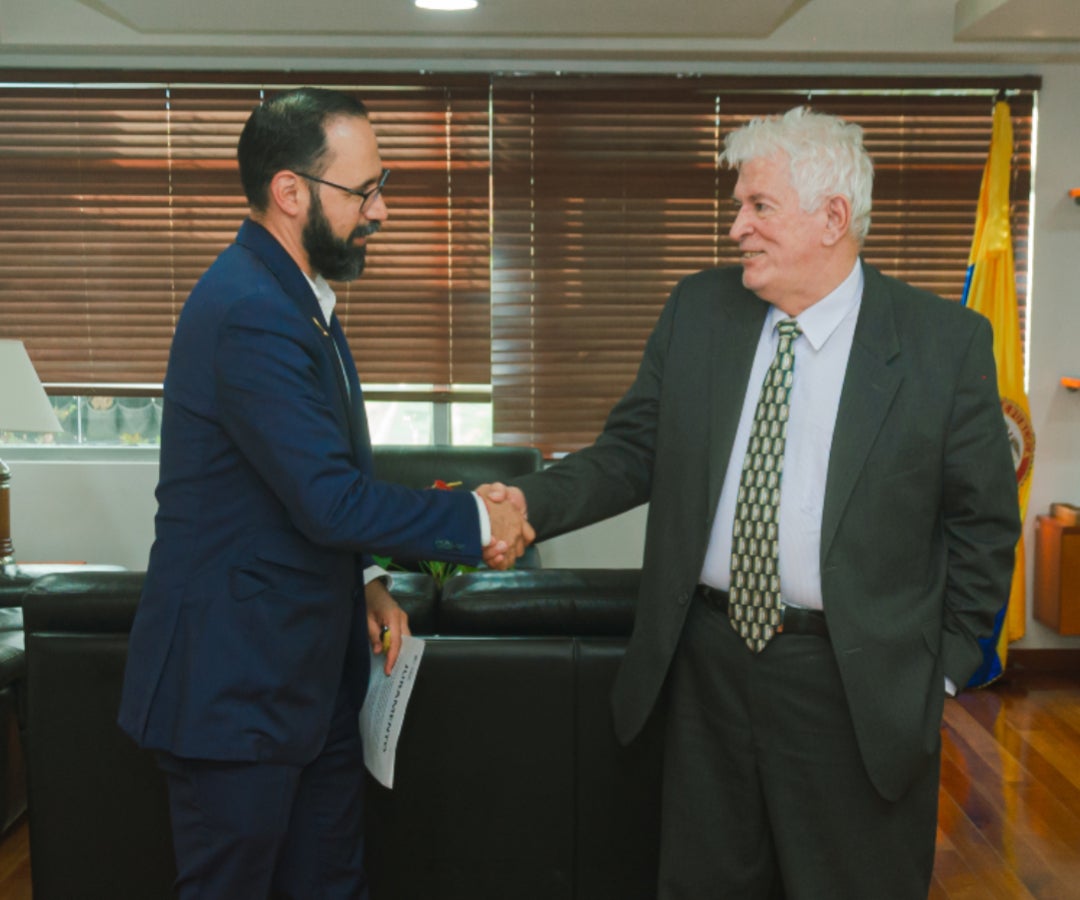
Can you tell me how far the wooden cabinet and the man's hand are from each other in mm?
3340

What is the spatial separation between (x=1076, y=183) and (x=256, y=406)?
4.16 meters

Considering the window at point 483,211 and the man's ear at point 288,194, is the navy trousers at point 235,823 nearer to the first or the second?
the man's ear at point 288,194

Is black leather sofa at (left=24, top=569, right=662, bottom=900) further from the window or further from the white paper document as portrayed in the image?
the window

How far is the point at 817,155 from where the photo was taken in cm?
169

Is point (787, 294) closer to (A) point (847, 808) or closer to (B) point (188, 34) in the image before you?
(A) point (847, 808)

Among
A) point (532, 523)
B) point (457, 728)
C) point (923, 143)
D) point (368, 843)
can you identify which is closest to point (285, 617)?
point (532, 523)

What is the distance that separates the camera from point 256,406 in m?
1.50

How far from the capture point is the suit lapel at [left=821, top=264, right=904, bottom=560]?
159 centimetres

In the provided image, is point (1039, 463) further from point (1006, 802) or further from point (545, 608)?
point (545, 608)

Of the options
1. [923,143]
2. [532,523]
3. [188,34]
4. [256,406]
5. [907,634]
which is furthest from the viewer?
[923,143]

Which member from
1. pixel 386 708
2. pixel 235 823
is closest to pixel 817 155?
pixel 386 708

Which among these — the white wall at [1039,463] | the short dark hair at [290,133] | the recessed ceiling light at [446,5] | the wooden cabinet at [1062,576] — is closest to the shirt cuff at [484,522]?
the short dark hair at [290,133]

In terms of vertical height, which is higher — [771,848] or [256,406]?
[256,406]

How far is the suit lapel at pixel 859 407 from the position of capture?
5.22 feet
